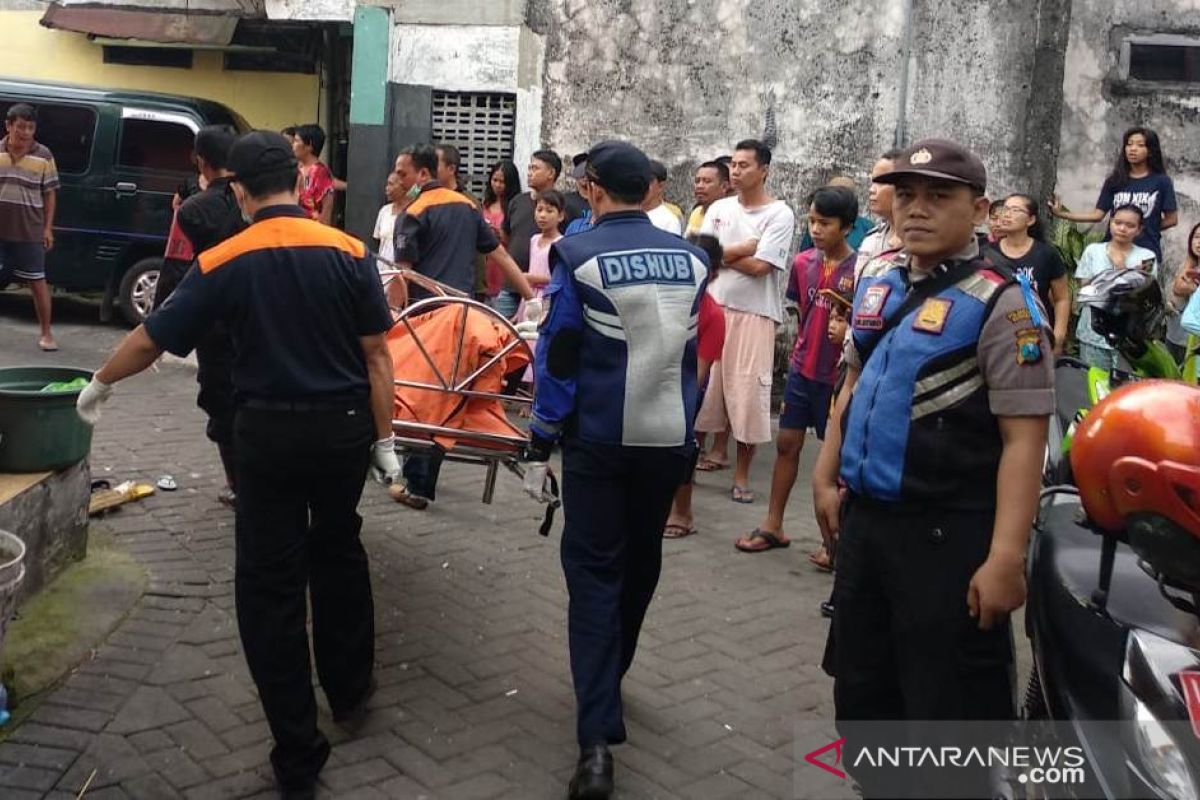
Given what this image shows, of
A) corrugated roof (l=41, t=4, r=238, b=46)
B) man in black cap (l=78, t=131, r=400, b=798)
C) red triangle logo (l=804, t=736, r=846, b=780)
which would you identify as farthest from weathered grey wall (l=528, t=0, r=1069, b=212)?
man in black cap (l=78, t=131, r=400, b=798)

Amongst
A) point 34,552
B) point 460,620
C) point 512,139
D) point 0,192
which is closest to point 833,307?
point 460,620

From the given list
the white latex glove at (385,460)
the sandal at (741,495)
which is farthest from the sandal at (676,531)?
the white latex glove at (385,460)

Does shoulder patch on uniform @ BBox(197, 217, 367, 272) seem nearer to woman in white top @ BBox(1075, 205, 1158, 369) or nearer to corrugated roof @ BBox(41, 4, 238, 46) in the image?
woman in white top @ BBox(1075, 205, 1158, 369)

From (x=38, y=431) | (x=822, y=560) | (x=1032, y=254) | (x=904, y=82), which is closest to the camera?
(x=38, y=431)

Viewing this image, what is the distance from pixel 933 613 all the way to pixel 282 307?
6.67 ft

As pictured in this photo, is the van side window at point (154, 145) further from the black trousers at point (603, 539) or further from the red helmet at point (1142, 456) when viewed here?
the red helmet at point (1142, 456)

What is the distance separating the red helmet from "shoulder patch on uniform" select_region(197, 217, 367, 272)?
2.22 meters

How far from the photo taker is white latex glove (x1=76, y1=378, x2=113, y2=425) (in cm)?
399

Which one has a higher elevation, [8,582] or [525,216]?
[525,216]

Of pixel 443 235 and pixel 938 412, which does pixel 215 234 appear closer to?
pixel 443 235

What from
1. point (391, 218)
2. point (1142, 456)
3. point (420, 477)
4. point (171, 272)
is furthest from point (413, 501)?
point (1142, 456)

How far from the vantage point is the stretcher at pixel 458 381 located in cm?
486

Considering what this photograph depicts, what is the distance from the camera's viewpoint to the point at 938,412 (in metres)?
3.05

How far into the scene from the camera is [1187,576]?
2.71m
